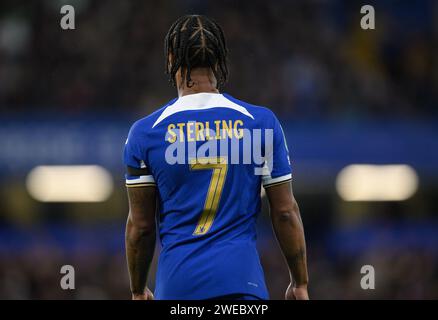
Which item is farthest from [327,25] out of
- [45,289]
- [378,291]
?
[45,289]

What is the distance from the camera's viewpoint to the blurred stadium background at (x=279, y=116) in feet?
52.8

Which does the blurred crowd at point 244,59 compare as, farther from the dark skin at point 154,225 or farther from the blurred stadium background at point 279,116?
the dark skin at point 154,225

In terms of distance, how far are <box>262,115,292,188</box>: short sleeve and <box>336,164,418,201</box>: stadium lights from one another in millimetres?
12196

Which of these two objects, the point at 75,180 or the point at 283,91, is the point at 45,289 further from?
the point at 283,91

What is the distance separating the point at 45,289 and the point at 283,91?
17.4 feet

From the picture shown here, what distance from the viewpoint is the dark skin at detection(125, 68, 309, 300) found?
181 inches

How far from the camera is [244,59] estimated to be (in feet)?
53.8

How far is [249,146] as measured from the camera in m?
4.49

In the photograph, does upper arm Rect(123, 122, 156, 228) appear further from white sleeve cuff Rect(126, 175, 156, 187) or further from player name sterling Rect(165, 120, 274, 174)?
player name sterling Rect(165, 120, 274, 174)

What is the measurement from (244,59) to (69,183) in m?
3.79

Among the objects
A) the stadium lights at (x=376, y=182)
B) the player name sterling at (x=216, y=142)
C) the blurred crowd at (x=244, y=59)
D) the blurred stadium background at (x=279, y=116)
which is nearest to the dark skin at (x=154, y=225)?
the player name sterling at (x=216, y=142)

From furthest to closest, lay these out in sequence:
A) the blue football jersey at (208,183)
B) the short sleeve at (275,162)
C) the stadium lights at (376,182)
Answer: the stadium lights at (376,182) → the short sleeve at (275,162) → the blue football jersey at (208,183)

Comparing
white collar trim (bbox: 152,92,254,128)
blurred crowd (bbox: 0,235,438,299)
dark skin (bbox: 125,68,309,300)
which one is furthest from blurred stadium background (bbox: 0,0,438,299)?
white collar trim (bbox: 152,92,254,128)

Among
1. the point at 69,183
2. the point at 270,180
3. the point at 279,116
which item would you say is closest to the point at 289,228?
the point at 270,180
